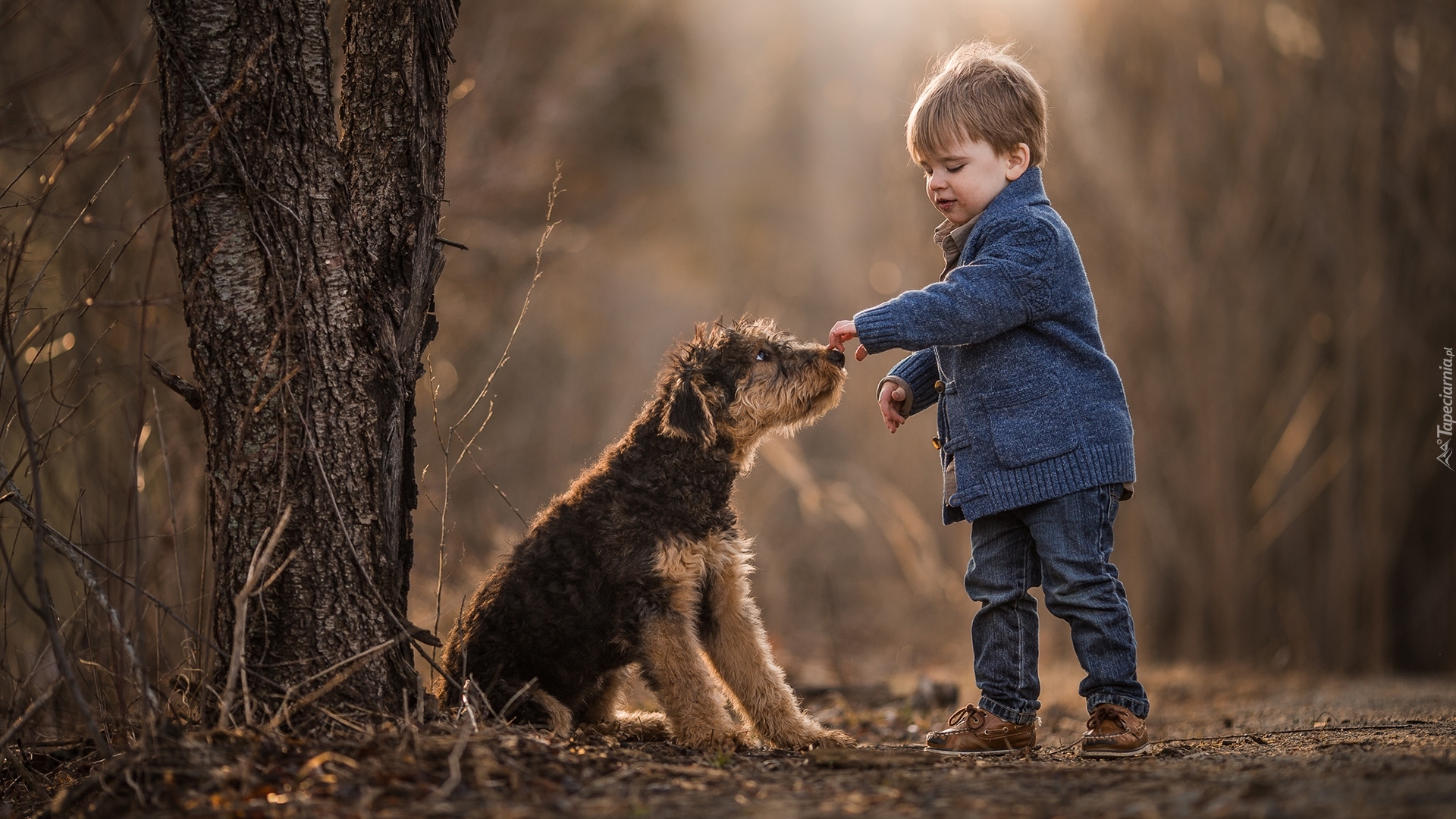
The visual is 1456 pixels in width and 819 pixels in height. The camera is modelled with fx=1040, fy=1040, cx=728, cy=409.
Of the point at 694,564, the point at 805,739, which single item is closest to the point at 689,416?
the point at 694,564

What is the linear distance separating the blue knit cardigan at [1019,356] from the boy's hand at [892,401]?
1.17 ft

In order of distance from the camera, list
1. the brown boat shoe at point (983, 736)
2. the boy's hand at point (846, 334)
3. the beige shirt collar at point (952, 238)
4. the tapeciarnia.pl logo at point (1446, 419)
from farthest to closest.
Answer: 1. the tapeciarnia.pl logo at point (1446, 419)
2. the beige shirt collar at point (952, 238)
3. the boy's hand at point (846, 334)
4. the brown boat shoe at point (983, 736)

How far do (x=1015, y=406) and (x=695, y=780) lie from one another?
1.94 m

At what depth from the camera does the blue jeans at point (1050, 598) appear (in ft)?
13.5

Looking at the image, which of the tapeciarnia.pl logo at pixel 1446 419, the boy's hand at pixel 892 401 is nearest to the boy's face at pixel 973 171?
the boy's hand at pixel 892 401

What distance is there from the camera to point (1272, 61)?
9.35m

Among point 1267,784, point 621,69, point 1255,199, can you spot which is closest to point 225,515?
point 1267,784

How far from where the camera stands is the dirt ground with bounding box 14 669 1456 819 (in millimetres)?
2781

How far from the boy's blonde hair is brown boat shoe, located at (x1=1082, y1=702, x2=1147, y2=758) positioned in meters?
2.30

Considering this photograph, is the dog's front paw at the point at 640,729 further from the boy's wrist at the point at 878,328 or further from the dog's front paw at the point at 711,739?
the boy's wrist at the point at 878,328

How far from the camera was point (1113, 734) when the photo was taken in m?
4.01

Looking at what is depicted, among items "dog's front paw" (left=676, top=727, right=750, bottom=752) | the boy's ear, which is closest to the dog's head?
the boy's ear

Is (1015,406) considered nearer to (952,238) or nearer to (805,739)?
(952,238)

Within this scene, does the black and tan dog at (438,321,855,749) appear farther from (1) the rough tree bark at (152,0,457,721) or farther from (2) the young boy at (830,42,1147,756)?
(2) the young boy at (830,42,1147,756)
